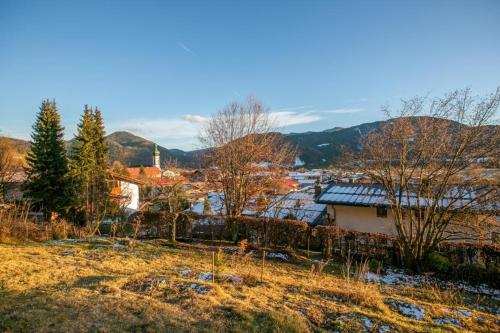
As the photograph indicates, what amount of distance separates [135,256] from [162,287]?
4.88m

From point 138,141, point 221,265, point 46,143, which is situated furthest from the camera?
point 138,141

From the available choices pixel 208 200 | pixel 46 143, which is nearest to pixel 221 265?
pixel 208 200

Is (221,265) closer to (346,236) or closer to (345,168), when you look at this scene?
(346,236)

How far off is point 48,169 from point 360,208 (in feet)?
88.1

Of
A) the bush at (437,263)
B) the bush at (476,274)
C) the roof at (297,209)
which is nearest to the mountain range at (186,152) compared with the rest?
the roof at (297,209)

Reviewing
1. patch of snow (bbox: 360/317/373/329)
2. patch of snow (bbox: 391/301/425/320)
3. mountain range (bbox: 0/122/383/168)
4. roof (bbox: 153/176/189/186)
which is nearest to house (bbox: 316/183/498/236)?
roof (bbox: 153/176/189/186)

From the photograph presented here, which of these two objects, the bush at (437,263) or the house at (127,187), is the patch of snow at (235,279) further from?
the house at (127,187)

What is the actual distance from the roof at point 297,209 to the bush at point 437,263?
8.79m

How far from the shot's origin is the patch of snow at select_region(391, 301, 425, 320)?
6125mm

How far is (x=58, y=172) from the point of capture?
25.7m

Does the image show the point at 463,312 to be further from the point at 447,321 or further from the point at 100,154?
the point at 100,154

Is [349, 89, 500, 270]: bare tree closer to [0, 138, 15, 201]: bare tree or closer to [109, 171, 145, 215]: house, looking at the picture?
[109, 171, 145, 215]: house

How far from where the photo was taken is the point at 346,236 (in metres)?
13.6

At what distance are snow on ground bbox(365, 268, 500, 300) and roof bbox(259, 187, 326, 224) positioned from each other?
28.4 ft
